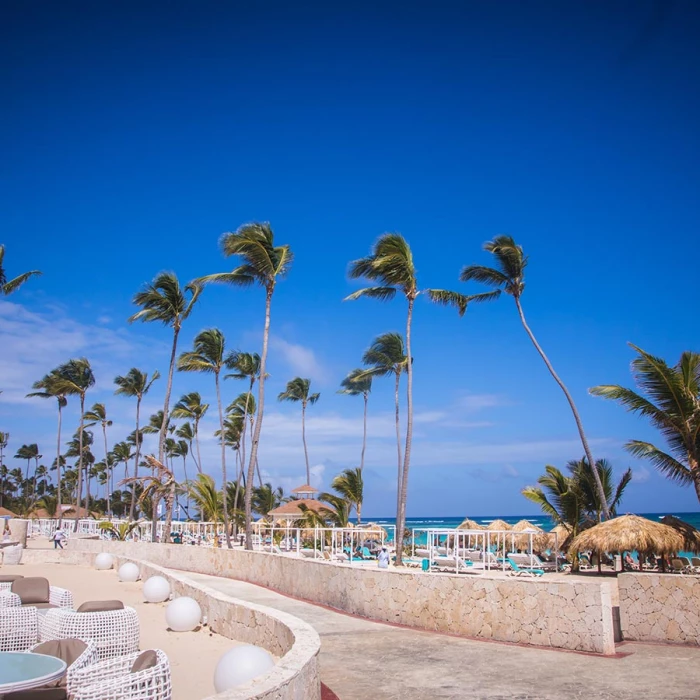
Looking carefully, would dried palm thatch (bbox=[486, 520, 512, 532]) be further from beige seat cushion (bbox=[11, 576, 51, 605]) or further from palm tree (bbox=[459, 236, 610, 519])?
beige seat cushion (bbox=[11, 576, 51, 605])

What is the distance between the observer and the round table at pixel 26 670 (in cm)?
478

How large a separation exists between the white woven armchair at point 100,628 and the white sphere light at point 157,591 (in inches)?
227

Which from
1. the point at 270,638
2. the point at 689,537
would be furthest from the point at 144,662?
the point at 689,537

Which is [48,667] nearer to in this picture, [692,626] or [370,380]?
[692,626]

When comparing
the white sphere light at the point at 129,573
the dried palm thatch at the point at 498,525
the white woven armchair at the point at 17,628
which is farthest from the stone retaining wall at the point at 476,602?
the dried palm thatch at the point at 498,525

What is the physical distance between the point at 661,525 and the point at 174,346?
21.9 meters

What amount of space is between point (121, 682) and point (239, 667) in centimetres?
120

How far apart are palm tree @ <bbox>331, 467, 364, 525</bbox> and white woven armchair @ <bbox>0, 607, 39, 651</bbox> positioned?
28709 mm

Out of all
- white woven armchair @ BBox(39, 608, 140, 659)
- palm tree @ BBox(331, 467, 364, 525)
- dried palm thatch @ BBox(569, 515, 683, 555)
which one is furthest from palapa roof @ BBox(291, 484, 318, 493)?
white woven armchair @ BBox(39, 608, 140, 659)

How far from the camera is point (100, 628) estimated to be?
293 inches

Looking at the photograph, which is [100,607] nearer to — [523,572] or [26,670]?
[26,670]

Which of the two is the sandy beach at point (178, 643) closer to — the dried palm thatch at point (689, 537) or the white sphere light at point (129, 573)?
the white sphere light at point (129, 573)

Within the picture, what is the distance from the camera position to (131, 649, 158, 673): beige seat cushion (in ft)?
15.7

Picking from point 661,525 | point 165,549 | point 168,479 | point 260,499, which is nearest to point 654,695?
point 661,525
